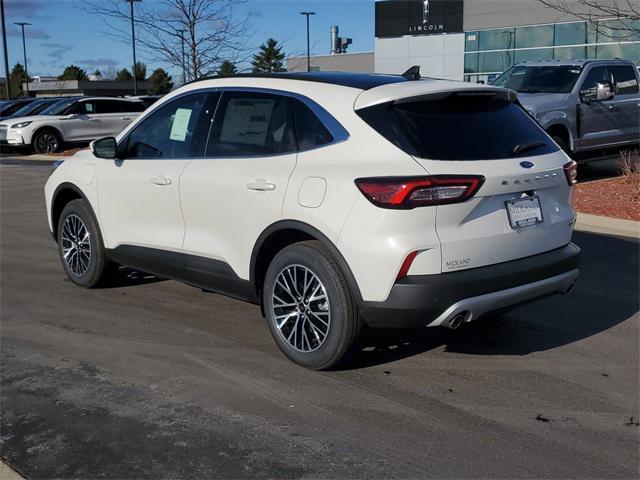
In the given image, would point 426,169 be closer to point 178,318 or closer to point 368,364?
point 368,364

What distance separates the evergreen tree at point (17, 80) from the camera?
79.1 metres

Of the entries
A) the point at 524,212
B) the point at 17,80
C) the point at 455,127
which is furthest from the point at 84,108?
the point at 17,80

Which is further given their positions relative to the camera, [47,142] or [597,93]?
[47,142]

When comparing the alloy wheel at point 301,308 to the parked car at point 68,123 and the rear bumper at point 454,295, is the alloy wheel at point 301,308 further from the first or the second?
the parked car at point 68,123

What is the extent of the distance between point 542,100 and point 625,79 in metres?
2.63

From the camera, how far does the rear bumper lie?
3955mm

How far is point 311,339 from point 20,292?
3305mm

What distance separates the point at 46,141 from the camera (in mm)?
22516

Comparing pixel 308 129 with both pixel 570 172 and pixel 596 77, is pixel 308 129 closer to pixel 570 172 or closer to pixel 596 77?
pixel 570 172

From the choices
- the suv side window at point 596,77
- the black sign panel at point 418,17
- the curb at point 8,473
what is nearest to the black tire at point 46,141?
the suv side window at point 596,77

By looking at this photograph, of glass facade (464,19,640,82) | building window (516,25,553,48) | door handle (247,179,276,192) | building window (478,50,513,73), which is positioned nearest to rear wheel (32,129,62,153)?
door handle (247,179,276,192)

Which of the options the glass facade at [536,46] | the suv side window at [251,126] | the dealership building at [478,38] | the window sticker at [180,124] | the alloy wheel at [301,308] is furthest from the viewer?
the dealership building at [478,38]

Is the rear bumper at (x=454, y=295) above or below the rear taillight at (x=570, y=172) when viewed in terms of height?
below

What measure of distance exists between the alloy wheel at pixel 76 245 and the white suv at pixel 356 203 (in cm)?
116
